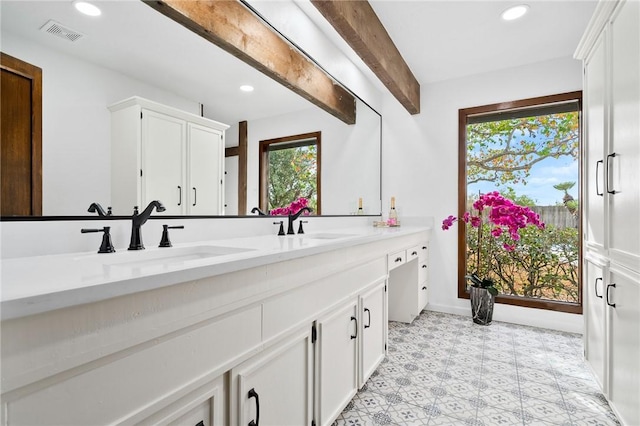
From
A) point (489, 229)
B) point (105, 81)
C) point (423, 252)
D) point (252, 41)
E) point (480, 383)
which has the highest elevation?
point (252, 41)

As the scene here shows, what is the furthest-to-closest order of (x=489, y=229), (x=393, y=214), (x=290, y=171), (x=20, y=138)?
(x=393, y=214) → (x=489, y=229) → (x=290, y=171) → (x=20, y=138)

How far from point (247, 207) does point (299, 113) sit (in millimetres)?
835

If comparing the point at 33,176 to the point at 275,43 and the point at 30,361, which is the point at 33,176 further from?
the point at 275,43

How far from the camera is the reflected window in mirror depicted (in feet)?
6.63

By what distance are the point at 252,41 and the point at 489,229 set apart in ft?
8.74

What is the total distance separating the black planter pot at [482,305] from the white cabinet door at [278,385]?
2.18 m

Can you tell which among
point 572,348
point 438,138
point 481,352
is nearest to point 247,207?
point 481,352

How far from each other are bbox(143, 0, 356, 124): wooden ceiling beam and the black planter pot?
2.07 metres

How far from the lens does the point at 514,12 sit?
7.08ft

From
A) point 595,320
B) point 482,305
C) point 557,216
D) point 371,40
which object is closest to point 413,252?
point 482,305

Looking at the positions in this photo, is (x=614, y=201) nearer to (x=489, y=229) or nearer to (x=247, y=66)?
(x=489, y=229)

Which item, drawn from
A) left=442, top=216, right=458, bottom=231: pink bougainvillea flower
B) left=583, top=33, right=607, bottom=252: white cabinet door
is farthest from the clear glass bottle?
left=583, top=33, right=607, bottom=252: white cabinet door

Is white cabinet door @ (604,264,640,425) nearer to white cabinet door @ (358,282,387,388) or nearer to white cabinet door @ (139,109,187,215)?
white cabinet door @ (358,282,387,388)

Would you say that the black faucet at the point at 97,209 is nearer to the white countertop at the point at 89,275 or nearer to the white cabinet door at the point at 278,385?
the white countertop at the point at 89,275
